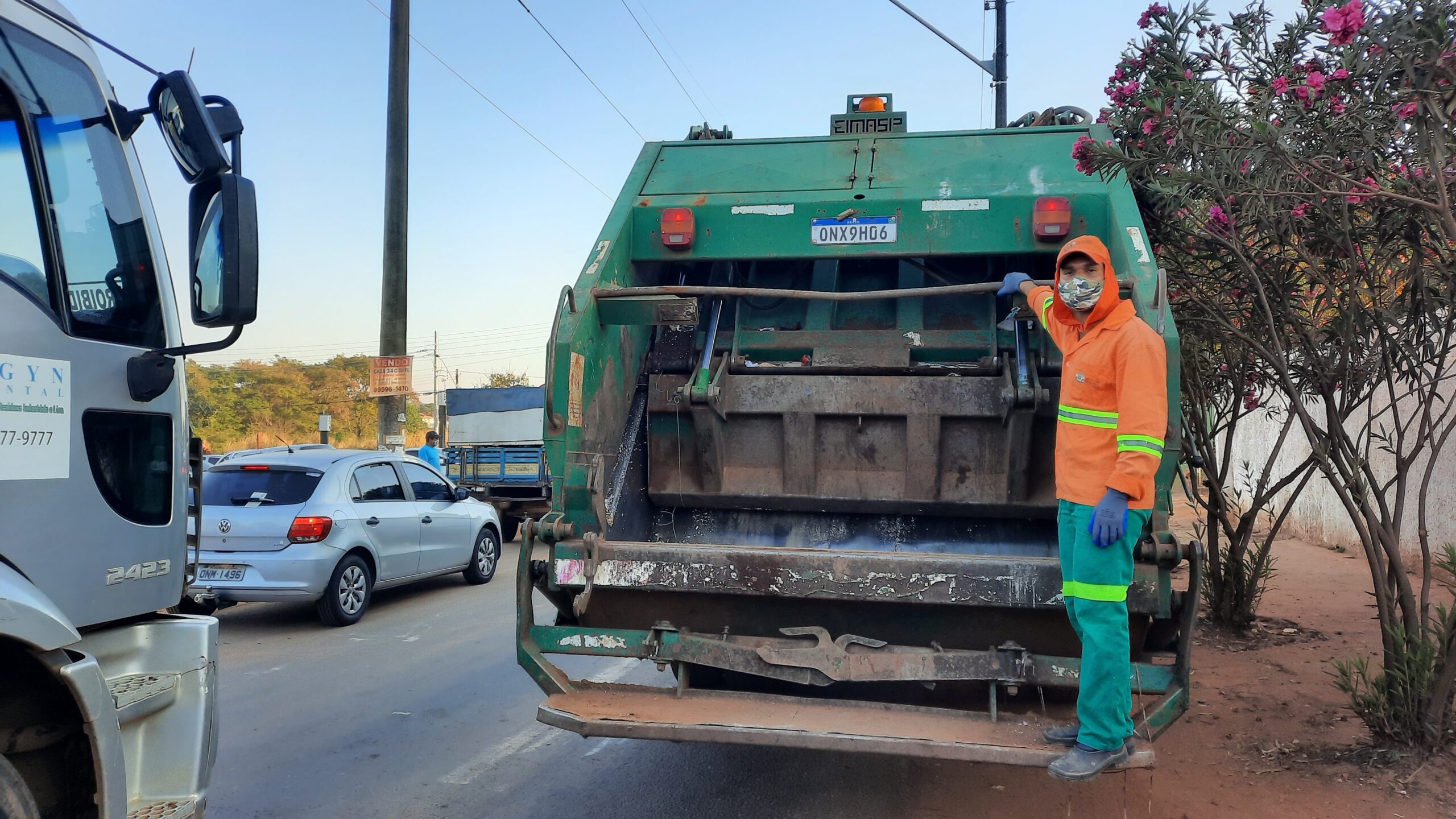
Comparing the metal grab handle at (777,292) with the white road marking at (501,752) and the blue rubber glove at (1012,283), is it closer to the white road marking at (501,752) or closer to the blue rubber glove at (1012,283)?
the blue rubber glove at (1012,283)

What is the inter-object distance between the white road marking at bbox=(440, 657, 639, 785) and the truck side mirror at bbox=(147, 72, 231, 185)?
2370 millimetres

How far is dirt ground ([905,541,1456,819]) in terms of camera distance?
12.4 ft

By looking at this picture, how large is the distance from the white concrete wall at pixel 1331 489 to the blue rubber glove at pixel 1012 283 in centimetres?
238

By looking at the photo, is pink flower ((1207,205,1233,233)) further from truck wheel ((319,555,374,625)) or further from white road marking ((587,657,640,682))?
Answer: truck wheel ((319,555,374,625))

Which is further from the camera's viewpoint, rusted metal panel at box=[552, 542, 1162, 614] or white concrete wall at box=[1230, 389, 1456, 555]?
white concrete wall at box=[1230, 389, 1456, 555]

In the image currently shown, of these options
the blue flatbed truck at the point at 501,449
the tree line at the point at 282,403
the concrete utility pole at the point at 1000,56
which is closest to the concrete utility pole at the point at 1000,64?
the concrete utility pole at the point at 1000,56

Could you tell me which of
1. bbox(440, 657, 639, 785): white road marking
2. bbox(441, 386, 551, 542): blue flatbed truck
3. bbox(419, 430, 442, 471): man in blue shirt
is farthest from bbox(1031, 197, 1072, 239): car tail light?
bbox(419, 430, 442, 471): man in blue shirt

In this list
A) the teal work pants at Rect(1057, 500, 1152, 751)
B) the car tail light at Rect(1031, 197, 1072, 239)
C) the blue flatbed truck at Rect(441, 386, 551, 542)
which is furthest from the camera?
the blue flatbed truck at Rect(441, 386, 551, 542)

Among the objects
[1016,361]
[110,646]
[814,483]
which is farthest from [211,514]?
[1016,361]

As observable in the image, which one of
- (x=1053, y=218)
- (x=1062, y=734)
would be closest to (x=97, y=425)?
(x=1062, y=734)

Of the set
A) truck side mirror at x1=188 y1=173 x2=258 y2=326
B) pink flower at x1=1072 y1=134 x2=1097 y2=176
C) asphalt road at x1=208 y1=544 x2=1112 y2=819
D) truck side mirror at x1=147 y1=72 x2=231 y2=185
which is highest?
pink flower at x1=1072 y1=134 x2=1097 y2=176

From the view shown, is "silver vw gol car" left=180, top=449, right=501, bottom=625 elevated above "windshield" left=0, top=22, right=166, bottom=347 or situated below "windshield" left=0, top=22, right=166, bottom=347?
below

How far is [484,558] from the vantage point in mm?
10133

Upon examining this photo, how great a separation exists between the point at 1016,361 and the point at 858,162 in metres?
1.30
